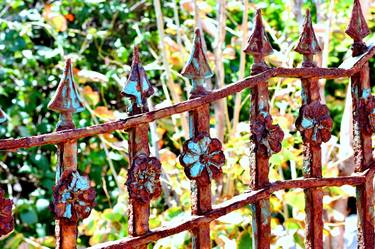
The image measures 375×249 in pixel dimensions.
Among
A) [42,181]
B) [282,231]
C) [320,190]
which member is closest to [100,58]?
[42,181]

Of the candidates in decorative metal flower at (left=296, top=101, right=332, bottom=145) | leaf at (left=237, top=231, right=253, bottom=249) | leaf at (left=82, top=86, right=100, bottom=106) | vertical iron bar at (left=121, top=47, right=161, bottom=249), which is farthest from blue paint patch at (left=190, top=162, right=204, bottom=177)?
leaf at (left=82, top=86, right=100, bottom=106)

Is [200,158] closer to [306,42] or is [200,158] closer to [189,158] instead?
[189,158]

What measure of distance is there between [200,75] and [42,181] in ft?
6.98

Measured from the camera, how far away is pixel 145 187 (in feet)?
4.83

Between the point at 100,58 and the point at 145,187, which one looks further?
the point at 100,58

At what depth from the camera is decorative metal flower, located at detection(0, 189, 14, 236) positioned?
1315mm

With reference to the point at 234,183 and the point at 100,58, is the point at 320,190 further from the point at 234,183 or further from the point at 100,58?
the point at 100,58

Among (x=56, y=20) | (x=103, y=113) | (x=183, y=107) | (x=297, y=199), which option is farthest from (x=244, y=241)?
(x=56, y=20)

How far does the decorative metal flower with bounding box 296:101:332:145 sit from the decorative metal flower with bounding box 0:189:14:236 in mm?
792

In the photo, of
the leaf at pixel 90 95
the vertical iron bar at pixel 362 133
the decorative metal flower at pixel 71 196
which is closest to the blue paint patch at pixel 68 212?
the decorative metal flower at pixel 71 196

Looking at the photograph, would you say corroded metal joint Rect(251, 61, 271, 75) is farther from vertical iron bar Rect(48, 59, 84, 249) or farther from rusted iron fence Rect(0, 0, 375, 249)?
vertical iron bar Rect(48, 59, 84, 249)

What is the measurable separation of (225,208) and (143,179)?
230 millimetres

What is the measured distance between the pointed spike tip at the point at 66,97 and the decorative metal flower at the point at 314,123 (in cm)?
64

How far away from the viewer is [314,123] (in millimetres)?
1816
